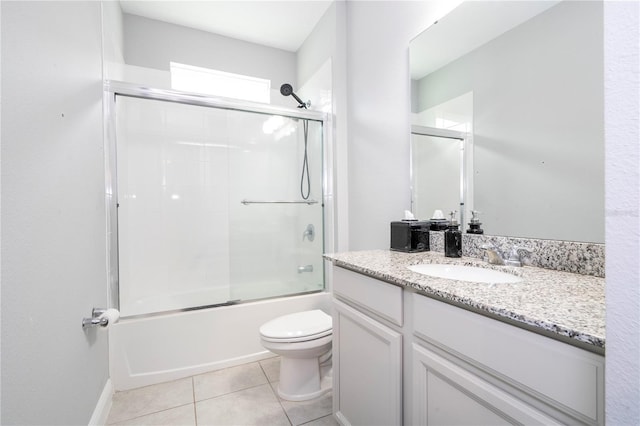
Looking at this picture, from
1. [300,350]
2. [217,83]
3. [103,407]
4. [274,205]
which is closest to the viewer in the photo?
[103,407]

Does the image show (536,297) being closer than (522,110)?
Yes

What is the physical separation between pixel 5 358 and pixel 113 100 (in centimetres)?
170

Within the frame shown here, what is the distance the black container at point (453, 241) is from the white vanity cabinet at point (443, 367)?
18.8 inches

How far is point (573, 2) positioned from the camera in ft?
3.16

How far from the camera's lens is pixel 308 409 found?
1.52 m

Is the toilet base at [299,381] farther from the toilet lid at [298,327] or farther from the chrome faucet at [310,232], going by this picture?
the chrome faucet at [310,232]

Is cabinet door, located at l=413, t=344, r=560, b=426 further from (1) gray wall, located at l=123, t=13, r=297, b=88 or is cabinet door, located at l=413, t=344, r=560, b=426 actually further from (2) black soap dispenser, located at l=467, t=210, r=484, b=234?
(1) gray wall, located at l=123, t=13, r=297, b=88

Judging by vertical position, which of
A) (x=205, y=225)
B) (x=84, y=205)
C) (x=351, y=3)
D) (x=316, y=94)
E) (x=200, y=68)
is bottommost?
(x=205, y=225)

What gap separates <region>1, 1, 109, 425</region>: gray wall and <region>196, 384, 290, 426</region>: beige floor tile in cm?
53

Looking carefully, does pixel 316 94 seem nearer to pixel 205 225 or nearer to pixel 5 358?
pixel 205 225

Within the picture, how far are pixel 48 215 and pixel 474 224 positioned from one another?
165 cm

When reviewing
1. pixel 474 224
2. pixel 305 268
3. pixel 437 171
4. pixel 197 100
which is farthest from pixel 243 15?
pixel 474 224

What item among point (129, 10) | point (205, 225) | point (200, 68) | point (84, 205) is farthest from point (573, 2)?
point (129, 10)

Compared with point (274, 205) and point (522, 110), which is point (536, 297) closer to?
point (522, 110)
